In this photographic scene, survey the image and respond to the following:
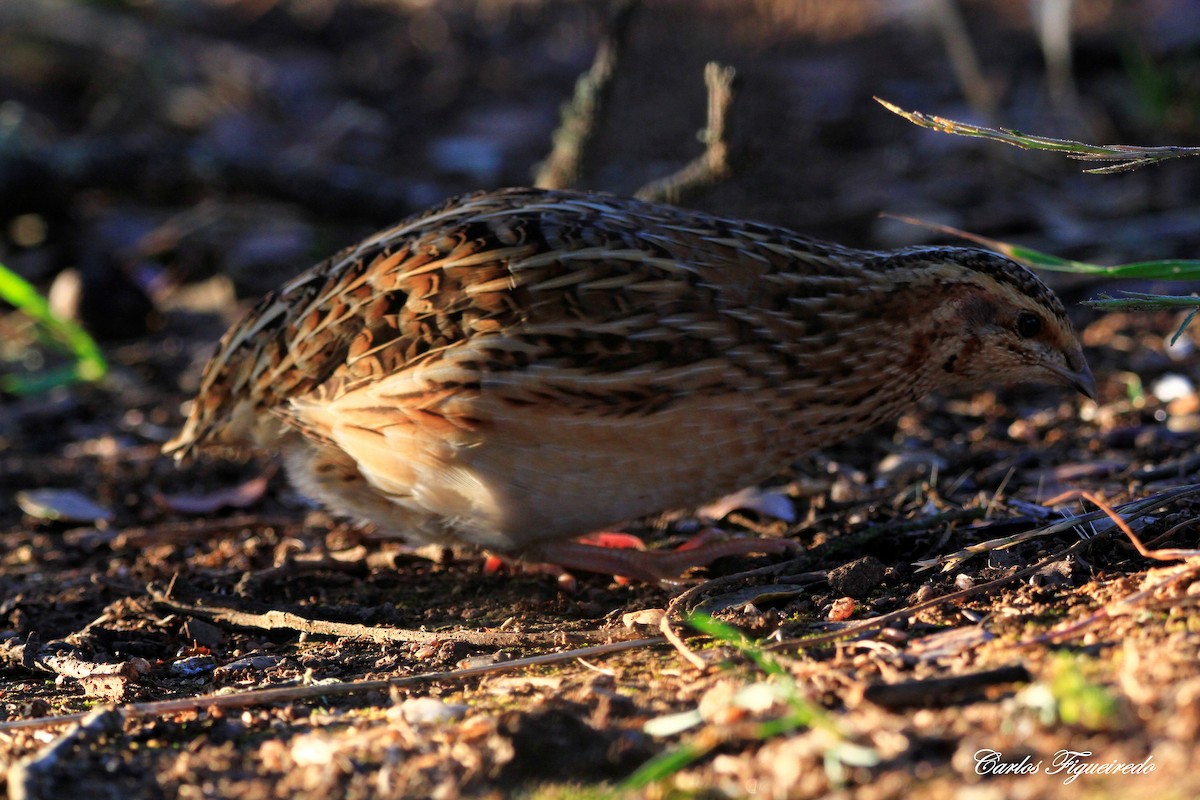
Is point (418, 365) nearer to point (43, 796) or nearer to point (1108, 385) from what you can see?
point (43, 796)

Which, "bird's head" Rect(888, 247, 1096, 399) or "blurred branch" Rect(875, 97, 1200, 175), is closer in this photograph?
"blurred branch" Rect(875, 97, 1200, 175)

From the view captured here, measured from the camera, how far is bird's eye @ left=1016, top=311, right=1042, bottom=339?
13.6ft

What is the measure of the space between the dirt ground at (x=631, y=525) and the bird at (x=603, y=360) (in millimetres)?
358

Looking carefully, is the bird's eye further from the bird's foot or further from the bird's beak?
the bird's foot

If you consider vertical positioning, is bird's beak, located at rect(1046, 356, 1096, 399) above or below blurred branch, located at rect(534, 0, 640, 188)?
below

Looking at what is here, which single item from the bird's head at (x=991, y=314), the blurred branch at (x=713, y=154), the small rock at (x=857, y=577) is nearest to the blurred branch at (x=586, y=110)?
the blurred branch at (x=713, y=154)

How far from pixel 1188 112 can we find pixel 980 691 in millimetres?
6305

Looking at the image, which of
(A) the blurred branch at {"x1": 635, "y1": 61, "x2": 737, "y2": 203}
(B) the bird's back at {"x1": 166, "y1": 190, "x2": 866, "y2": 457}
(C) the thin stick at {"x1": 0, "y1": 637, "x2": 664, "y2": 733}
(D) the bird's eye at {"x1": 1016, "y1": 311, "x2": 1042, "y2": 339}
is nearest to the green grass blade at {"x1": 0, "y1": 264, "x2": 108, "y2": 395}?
(B) the bird's back at {"x1": 166, "y1": 190, "x2": 866, "y2": 457}

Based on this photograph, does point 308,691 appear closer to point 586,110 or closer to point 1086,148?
point 1086,148

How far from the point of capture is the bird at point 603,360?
12.8ft

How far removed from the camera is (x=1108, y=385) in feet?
18.1

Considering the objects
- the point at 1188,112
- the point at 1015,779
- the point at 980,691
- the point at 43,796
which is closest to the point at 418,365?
the point at 43,796

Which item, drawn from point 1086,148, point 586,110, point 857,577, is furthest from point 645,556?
point 586,110

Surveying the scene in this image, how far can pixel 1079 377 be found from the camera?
14.0ft
